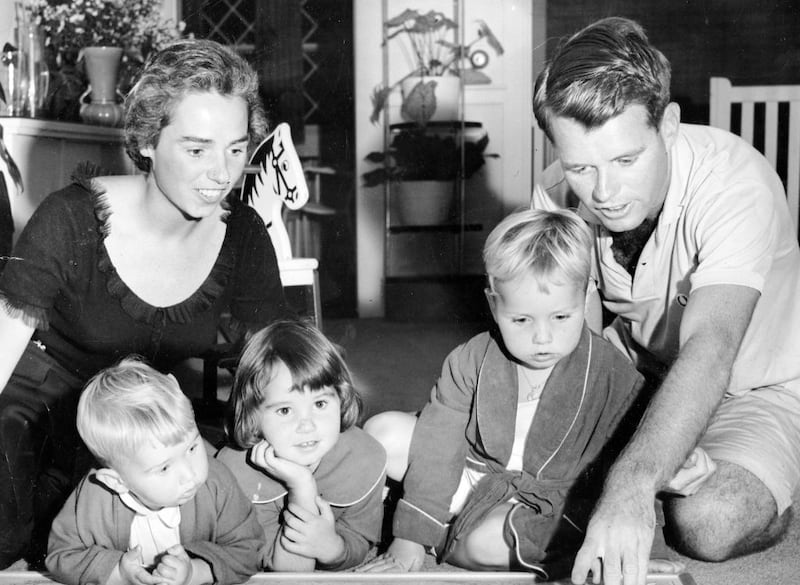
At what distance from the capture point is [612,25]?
64.1 inches

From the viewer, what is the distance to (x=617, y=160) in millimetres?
1557

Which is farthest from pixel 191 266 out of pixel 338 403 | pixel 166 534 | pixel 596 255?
pixel 596 255

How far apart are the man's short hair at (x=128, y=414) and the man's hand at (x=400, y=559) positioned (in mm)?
401

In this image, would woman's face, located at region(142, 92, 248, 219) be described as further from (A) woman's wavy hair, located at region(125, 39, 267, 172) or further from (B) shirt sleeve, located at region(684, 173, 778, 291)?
(B) shirt sleeve, located at region(684, 173, 778, 291)

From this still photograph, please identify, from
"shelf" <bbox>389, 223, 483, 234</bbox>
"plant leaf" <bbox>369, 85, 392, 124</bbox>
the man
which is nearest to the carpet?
the man

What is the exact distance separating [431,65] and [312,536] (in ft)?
10.5

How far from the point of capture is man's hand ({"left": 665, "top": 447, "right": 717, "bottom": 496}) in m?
1.47

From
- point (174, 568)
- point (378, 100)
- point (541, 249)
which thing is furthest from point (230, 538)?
point (378, 100)

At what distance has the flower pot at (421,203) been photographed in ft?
14.1

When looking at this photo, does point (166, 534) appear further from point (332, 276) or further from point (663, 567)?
point (332, 276)

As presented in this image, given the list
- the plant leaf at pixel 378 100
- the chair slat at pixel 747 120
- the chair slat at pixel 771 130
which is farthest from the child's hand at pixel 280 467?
the plant leaf at pixel 378 100

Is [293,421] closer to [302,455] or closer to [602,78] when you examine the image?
[302,455]

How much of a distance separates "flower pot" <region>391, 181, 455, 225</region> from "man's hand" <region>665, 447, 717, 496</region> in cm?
287

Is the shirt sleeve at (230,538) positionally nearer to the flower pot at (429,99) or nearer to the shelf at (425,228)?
the shelf at (425,228)
